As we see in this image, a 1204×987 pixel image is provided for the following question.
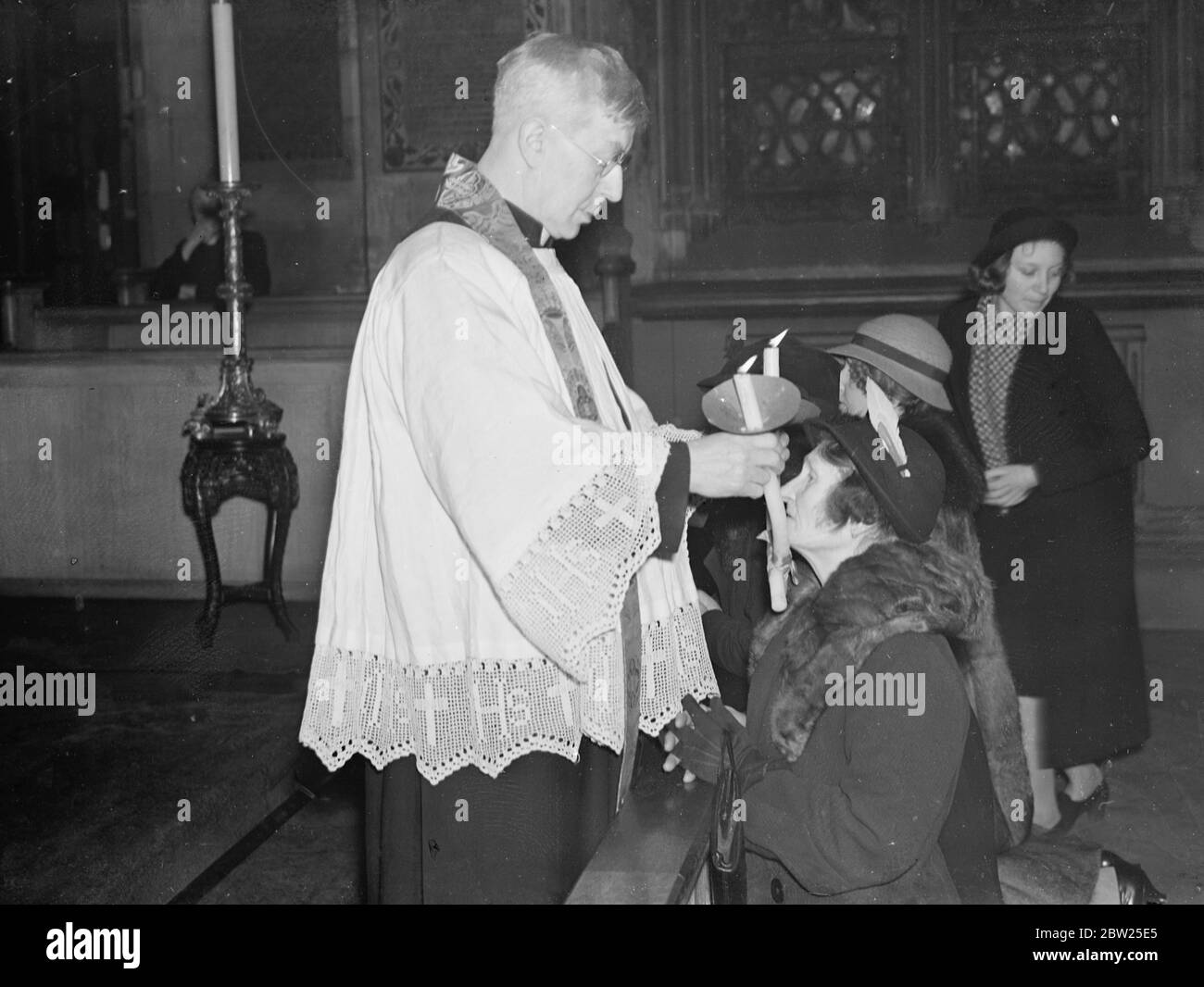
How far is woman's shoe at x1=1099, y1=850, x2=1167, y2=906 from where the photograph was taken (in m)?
1.93

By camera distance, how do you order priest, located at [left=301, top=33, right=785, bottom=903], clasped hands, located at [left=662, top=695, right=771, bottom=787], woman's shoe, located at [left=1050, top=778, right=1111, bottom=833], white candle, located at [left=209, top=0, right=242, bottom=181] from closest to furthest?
priest, located at [left=301, top=33, right=785, bottom=903]
clasped hands, located at [left=662, top=695, right=771, bottom=787]
woman's shoe, located at [left=1050, top=778, right=1111, bottom=833]
white candle, located at [left=209, top=0, right=242, bottom=181]

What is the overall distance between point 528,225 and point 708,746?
2.62ft

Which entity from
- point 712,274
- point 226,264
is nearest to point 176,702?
point 226,264

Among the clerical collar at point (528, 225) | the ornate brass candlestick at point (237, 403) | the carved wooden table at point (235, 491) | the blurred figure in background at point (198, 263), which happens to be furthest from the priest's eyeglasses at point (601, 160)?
the blurred figure in background at point (198, 263)

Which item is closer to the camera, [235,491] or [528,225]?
[528,225]

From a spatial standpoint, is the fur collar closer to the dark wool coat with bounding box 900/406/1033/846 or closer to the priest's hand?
the dark wool coat with bounding box 900/406/1033/846

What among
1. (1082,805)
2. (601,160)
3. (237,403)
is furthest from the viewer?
(237,403)

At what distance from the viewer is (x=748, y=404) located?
1939 mm

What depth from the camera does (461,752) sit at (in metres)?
1.94

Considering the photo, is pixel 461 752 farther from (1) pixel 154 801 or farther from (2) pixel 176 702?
(2) pixel 176 702

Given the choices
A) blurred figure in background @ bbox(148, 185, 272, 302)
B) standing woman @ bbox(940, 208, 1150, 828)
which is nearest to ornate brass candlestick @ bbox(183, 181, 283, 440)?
blurred figure in background @ bbox(148, 185, 272, 302)

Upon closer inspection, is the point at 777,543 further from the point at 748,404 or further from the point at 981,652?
the point at 981,652

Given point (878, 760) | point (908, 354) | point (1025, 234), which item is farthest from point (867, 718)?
point (1025, 234)

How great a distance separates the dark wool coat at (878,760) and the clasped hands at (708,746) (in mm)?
37
